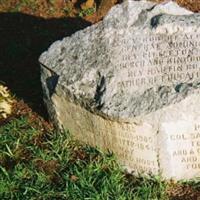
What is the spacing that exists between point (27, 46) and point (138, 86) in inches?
130

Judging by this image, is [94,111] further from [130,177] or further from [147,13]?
[147,13]

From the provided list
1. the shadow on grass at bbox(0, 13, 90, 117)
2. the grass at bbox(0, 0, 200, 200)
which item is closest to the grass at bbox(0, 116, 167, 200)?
the grass at bbox(0, 0, 200, 200)

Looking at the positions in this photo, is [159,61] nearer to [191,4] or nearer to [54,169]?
[54,169]

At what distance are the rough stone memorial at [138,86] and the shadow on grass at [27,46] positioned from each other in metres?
1.17

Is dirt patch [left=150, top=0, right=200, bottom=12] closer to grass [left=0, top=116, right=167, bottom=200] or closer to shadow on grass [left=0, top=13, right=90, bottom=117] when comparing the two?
shadow on grass [left=0, top=13, right=90, bottom=117]

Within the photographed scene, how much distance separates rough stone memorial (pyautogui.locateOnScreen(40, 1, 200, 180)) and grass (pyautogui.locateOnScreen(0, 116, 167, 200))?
14 cm

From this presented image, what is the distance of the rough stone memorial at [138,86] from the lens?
548 cm

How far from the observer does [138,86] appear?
5.75 meters

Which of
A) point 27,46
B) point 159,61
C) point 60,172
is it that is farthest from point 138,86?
point 27,46

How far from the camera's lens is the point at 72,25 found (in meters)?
9.11

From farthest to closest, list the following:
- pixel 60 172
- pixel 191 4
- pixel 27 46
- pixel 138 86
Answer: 1. pixel 191 4
2. pixel 27 46
3. pixel 60 172
4. pixel 138 86

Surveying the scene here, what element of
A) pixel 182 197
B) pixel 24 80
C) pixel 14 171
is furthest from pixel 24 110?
pixel 182 197

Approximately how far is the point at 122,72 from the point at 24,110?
1.80 meters

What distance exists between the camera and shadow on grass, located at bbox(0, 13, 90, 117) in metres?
7.63
